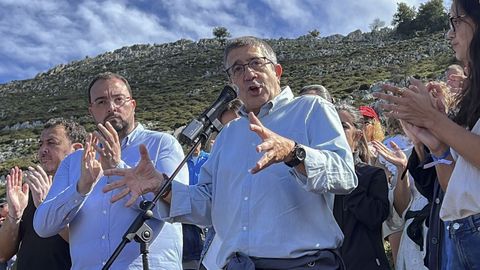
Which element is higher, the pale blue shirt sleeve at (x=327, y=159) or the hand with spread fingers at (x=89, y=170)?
the hand with spread fingers at (x=89, y=170)

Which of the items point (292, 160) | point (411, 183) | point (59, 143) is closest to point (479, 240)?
point (292, 160)

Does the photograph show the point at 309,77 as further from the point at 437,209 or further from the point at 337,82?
the point at 437,209

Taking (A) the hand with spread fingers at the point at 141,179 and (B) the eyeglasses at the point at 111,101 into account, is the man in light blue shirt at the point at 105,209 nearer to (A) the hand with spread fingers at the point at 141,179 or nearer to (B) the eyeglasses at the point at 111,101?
(B) the eyeglasses at the point at 111,101

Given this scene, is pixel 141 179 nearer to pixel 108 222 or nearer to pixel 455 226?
pixel 108 222

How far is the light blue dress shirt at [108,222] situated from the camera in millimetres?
3430

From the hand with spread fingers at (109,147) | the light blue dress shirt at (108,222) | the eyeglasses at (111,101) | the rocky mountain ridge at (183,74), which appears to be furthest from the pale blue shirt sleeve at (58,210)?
the rocky mountain ridge at (183,74)

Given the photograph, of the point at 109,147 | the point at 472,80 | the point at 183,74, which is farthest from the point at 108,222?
the point at 183,74

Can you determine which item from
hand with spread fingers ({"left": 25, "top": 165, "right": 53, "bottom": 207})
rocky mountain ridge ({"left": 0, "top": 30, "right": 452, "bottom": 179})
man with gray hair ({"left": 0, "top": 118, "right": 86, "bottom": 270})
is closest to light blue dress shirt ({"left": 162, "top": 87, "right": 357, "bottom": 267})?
man with gray hair ({"left": 0, "top": 118, "right": 86, "bottom": 270})

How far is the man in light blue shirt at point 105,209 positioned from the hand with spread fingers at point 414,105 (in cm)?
144

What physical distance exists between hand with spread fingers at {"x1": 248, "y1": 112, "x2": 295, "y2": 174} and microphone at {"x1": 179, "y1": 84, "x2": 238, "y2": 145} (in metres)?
0.51

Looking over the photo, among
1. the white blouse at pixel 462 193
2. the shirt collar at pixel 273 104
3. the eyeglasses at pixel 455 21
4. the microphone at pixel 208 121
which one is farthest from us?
the shirt collar at pixel 273 104

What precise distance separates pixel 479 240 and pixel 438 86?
0.81 m

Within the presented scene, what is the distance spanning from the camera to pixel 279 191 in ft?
8.92

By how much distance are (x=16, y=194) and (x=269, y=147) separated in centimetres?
304
